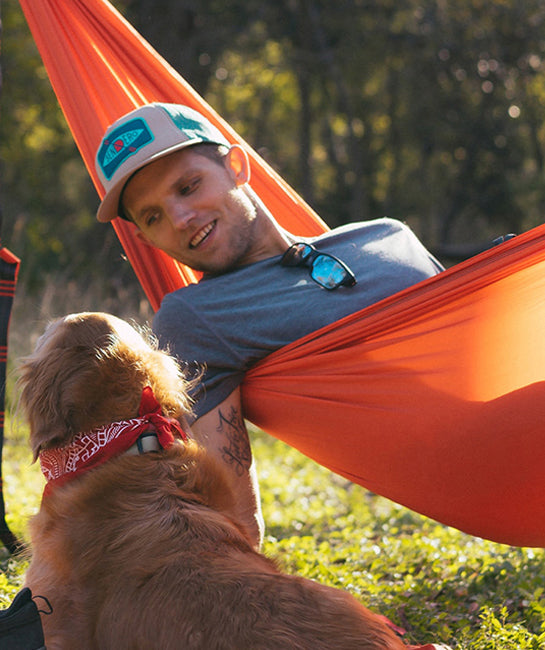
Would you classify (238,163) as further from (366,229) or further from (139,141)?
(366,229)

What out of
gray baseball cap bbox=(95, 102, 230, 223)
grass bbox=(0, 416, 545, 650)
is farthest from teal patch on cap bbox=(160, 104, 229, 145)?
grass bbox=(0, 416, 545, 650)

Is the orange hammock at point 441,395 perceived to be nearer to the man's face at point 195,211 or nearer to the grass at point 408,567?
the grass at point 408,567

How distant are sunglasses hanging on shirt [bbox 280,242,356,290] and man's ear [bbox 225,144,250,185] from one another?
369 millimetres

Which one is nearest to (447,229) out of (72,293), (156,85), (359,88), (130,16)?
(359,88)

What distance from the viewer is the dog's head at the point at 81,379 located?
2.11 meters

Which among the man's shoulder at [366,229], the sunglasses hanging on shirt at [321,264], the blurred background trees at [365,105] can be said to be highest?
the sunglasses hanging on shirt at [321,264]

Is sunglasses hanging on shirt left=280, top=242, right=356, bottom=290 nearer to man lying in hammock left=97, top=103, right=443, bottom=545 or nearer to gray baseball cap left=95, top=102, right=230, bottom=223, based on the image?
man lying in hammock left=97, top=103, right=443, bottom=545

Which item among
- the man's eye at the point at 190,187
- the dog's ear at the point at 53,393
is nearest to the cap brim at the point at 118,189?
the man's eye at the point at 190,187

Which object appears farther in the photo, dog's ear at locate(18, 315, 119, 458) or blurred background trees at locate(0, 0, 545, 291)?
blurred background trees at locate(0, 0, 545, 291)

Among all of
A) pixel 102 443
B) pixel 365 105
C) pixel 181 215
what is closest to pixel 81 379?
pixel 102 443

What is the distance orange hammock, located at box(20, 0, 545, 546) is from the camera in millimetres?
2662

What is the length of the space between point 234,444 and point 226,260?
2.45 feet

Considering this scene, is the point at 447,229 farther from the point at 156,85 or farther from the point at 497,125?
the point at 156,85

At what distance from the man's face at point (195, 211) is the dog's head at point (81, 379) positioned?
0.99 metres
